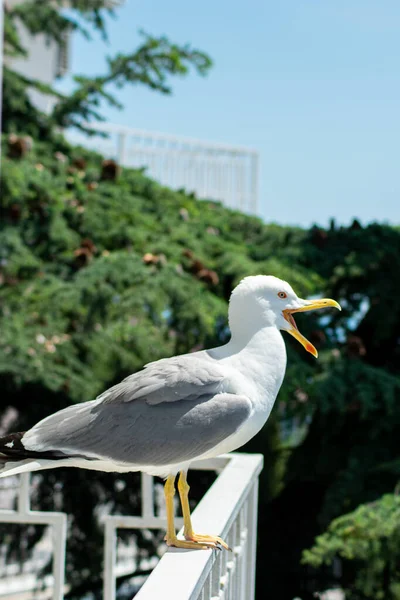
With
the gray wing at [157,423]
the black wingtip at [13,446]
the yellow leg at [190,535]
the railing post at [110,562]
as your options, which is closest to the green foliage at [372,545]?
Result: the railing post at [110,562]

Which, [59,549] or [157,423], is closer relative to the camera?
[157,423]

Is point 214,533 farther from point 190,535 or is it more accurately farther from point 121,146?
point 121,146

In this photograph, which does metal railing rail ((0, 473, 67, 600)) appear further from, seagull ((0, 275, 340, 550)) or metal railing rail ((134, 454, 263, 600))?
seagull ((0, 275, 340, 550))

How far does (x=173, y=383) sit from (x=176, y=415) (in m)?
0.05

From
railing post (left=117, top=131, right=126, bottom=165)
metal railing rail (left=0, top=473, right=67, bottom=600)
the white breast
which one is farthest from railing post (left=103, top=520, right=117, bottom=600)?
railing post (left=117, top=131, right=126, bottom=165)

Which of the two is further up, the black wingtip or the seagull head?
the seagull head

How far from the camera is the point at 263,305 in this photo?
1.51 meters

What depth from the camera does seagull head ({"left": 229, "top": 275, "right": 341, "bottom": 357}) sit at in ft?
4.95

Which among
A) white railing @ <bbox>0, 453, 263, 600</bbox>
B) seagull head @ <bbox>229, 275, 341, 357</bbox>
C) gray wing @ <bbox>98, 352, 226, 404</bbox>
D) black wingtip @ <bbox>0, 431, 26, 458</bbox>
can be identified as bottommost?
white railing @ <bbox>0, 453, 263, 600</bbox>

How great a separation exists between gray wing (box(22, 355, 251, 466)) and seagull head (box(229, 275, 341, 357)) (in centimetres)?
12

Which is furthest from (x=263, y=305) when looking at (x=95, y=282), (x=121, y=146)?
(x=121, y=146)

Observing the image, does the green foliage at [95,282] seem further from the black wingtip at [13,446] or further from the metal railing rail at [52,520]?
the black wingtip at [13,446]

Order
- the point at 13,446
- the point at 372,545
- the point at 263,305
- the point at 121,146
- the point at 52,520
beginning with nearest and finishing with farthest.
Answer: the point at 13,446 → the point at 263,305 → the point at 52,520 → the point at 372,545 → the point at 121,146

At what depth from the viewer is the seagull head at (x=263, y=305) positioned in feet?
4.95
